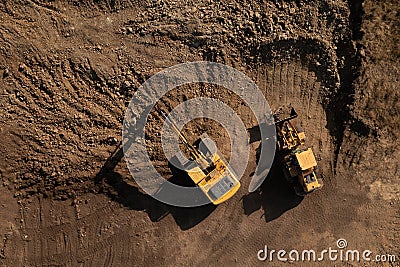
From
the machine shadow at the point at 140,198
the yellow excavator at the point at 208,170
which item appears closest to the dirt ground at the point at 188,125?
the machine shadow at the point at 140,198

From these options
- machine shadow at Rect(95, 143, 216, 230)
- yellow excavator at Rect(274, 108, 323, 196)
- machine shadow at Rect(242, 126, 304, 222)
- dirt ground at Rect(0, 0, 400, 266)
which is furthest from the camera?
machine shadow at Rect(242, 126, 304, 222)

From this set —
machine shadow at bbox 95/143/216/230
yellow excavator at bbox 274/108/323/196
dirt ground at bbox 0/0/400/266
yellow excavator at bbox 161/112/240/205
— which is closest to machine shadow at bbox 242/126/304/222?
dirt ground at bbox 0/0/400/266

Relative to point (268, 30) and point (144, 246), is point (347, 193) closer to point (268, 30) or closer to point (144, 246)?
point (268, 30)

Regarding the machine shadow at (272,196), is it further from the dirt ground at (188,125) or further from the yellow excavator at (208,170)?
the yellow excavator at (208,170)

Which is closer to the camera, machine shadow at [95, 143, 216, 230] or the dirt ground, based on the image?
the dirt ground

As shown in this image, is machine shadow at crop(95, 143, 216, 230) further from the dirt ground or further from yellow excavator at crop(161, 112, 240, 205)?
yellow excavator at crop(161, 112, 240, 205)

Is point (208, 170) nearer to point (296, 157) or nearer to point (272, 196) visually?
point (272, 196)
